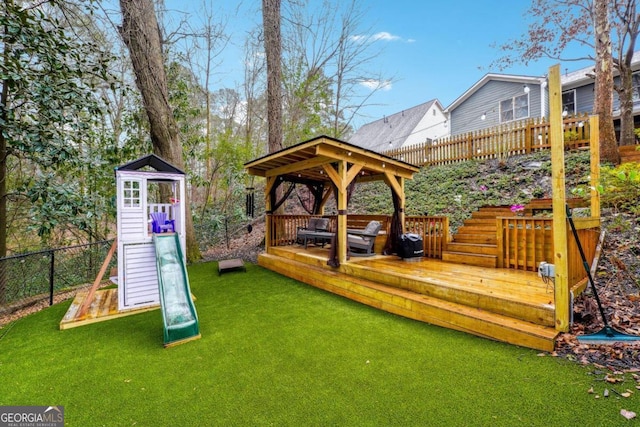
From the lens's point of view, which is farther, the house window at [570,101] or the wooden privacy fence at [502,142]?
the house window at [570,101]

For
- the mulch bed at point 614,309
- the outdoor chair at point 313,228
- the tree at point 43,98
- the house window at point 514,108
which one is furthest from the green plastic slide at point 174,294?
the house window at point 514,108

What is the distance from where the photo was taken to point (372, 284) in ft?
15.7

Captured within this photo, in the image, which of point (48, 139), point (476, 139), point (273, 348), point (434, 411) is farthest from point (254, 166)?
point (476, 139)

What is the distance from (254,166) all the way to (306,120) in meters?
6.50

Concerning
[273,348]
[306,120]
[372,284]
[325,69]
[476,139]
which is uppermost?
[325,69]

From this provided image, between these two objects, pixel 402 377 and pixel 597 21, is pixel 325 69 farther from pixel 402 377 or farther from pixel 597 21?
pixel 402 377

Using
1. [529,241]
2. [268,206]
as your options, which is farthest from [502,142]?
[268,206]

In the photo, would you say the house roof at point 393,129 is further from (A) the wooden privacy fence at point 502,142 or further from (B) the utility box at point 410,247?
(B) the utility box at point 410,247

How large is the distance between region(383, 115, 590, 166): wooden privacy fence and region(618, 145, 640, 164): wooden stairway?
4.17ft

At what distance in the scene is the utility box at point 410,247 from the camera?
5883 millimetres

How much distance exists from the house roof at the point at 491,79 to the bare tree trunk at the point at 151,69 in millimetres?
16385

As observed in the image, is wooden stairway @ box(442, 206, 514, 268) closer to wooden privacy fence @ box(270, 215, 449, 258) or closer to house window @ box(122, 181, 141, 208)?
wooden privacy fence @ box(270, 215, 449, 258)

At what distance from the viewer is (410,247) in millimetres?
5879

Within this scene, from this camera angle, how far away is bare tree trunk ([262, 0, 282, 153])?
28.5 ft
